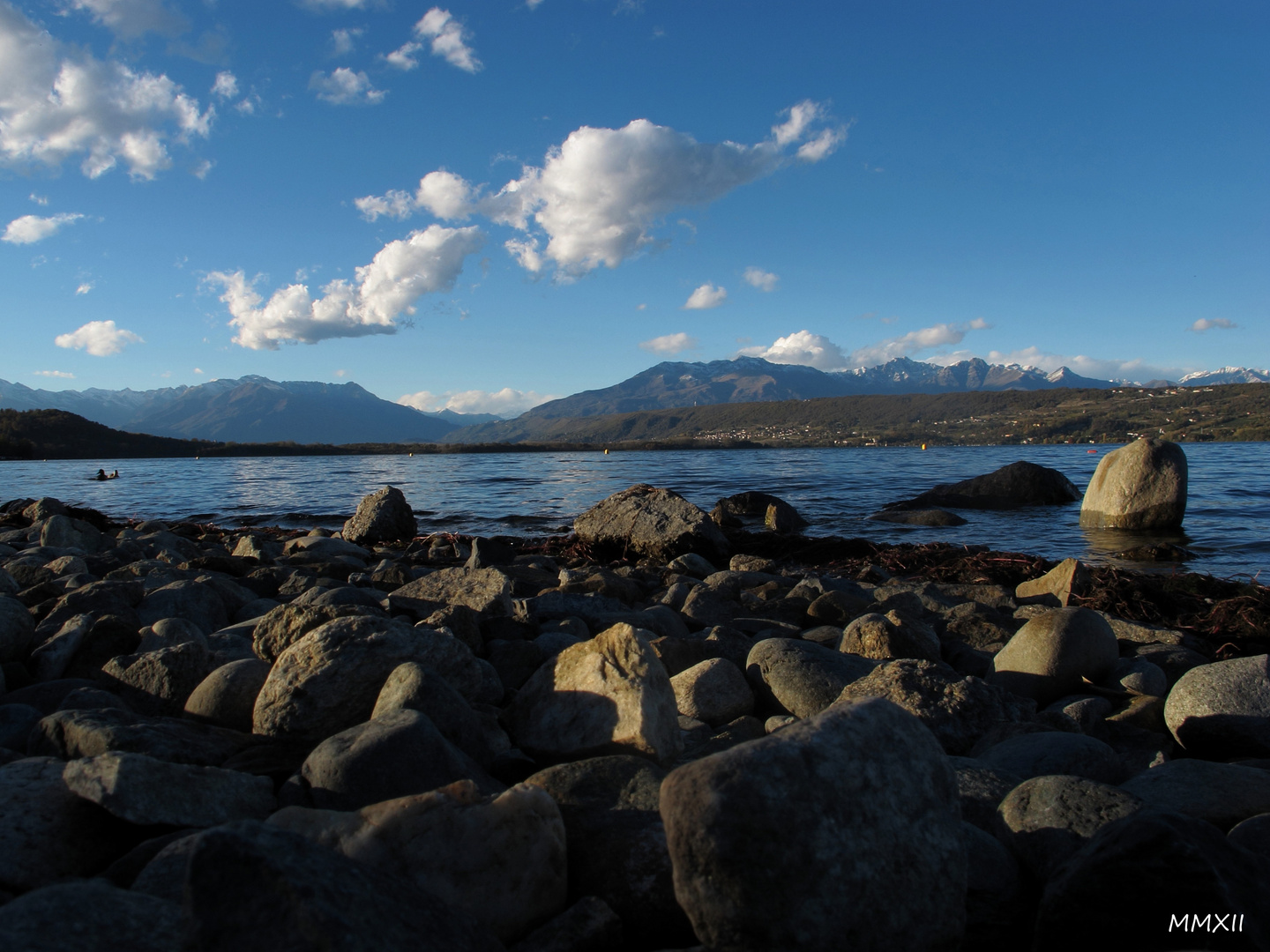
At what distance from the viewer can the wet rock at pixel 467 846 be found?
2.01 meters

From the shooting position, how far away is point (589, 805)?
246 centimetres

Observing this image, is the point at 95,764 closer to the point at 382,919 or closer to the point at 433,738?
the point at 433,738

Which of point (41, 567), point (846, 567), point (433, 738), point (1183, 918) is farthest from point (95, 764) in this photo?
point (846, 567)

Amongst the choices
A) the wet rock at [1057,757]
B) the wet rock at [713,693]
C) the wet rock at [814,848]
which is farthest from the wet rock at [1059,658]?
the wet rock at [814,848]

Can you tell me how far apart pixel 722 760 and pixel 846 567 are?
11.4 m

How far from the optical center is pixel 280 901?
4.78 feet

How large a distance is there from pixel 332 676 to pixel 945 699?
3.24 m

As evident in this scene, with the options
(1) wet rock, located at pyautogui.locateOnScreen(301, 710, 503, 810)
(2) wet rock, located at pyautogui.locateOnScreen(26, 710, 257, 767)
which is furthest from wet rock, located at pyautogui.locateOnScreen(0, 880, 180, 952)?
(2) wet rock, located at pyautogui.locateOnScreen(26, 710, 257, 767)

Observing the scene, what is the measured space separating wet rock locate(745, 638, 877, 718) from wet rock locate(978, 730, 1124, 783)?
0.96 meters

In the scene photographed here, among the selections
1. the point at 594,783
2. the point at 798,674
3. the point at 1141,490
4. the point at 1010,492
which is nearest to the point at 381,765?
the point at 594,783

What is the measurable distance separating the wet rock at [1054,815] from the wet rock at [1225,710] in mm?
2030

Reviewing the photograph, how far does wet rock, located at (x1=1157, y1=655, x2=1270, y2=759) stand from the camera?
13.0ft

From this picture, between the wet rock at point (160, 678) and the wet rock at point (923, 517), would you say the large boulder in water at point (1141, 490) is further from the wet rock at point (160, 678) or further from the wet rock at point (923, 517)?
the wet rock at point (160, 678)

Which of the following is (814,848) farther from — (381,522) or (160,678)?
(381,522)
